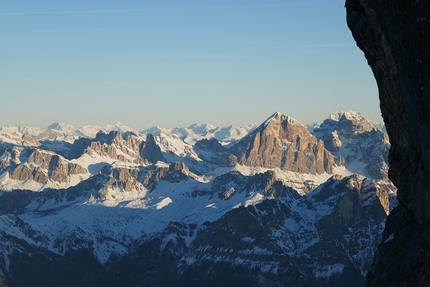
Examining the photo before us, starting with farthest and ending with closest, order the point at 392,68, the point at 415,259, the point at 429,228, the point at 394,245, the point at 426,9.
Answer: the point at 394,245, the point at 415,259, the point at 392,68, the point at 429,228, the point at 426,9

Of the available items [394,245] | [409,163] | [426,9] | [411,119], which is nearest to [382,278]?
[394,245]

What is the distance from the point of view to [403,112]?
34531 millimetres

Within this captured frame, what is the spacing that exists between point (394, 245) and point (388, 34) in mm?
11632

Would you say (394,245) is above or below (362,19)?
below

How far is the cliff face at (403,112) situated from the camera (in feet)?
100

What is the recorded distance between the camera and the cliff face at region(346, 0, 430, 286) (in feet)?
100

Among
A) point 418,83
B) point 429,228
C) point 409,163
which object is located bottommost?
point 429,228

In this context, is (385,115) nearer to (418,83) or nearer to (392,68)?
(392,68)

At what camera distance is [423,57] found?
1187 inches

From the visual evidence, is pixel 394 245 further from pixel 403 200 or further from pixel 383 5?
pixel 383 5

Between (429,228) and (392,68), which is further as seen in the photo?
(392,68)

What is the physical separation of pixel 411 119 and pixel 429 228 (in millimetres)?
4178

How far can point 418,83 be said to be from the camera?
30828 millimetres

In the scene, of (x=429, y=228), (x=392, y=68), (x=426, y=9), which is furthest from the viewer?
(x=392, y=68)
